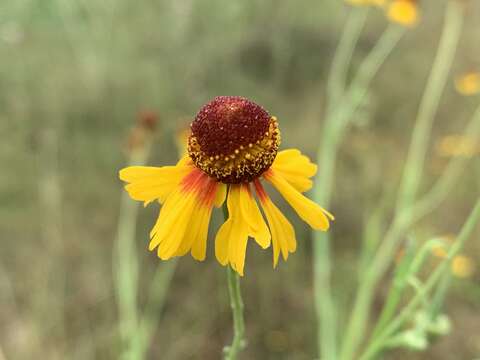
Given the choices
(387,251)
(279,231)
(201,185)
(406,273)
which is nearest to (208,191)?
(201,185)

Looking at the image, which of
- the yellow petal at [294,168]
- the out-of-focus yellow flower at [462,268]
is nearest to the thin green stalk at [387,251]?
the out-of-focus yellow flower at [462,268]

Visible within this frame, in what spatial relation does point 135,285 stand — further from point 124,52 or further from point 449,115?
point 449,115

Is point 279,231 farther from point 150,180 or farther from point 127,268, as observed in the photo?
point 127,268

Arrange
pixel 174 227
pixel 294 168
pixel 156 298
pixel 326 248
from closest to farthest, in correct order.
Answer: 1. pixel 174 227
2. pixel 294 168
3. pixel 326 248
4. pixel 156 298

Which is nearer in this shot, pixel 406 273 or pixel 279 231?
pixel 279 231

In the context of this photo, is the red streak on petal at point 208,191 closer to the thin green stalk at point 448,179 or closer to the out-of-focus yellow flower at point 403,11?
the out-of-focus yellow flower at point 403,11

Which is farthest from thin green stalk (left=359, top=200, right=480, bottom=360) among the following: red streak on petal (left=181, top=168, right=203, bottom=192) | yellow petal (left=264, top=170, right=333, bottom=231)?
red streak on petal (left=181, top=168, right=203, bottom=192)

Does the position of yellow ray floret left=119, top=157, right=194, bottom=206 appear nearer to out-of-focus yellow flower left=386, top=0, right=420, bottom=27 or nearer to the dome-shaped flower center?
the dome-shaped flower center

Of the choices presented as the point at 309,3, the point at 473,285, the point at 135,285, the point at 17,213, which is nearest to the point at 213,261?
the point at 135,285
